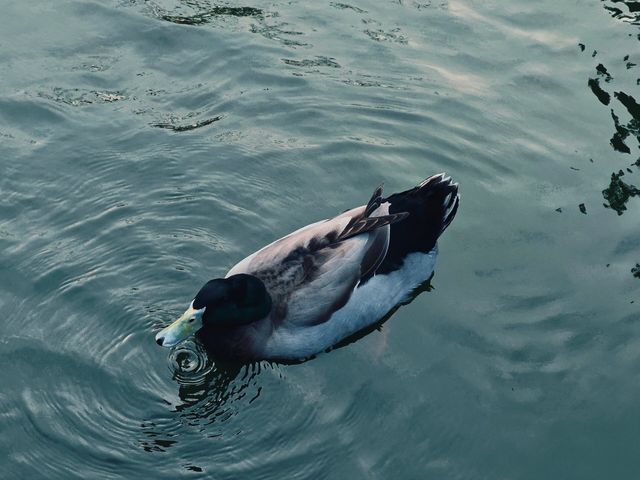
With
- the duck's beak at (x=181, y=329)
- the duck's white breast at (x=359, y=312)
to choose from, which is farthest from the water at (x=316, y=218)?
the duck's beak at (x=181, y=329)

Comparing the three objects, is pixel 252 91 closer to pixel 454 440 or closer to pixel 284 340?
pixel 284 340

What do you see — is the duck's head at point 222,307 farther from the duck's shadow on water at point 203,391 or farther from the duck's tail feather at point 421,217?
the duck's tail feather at point 421,217

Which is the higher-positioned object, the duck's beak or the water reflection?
the duck's beak

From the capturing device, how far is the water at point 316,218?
29.1 ft

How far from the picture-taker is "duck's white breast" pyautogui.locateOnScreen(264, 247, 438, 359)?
9773mm

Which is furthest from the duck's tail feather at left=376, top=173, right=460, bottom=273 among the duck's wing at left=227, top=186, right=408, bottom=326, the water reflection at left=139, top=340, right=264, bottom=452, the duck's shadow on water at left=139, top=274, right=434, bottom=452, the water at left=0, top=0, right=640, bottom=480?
the water reflection at left=139, top=340, right=264, bottom=452

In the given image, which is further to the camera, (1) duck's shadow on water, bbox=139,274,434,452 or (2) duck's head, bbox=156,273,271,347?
(2) duck's head, bbox=156,273,271,347

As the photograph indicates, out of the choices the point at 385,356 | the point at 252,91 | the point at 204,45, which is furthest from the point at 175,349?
the point at 204,45

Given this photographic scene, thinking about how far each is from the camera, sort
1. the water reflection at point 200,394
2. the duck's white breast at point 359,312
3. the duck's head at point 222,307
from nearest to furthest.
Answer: the water reflection at point 200,394
the duck's head at point 222,307
the duck's white breast at point 359,312

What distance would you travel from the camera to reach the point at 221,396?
366 inches

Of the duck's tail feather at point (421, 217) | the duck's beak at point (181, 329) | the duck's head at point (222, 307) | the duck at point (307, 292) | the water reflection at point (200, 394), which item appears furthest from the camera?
the duck's tail feather at point (421, 217)

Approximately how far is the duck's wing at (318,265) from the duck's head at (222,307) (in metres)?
0.21

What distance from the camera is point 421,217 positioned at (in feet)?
35.0

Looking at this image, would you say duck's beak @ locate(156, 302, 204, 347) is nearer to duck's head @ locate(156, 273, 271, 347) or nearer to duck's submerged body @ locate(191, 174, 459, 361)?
duck's head @ locate(156, 273, 271, 347)
